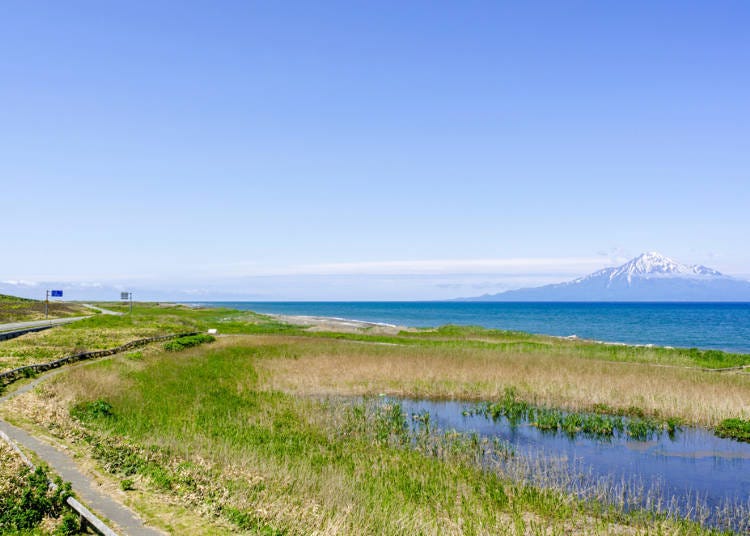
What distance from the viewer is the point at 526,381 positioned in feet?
120

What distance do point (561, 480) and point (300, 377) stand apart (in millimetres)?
23058

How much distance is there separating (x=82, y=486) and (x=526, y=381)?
29203mm

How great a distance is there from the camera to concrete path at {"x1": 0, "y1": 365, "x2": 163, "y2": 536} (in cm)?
1230

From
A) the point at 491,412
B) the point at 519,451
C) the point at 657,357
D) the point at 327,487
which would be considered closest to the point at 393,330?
the point at 657,357

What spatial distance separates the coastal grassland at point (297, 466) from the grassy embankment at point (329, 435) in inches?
2.7

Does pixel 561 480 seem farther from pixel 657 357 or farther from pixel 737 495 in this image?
pixel 657 357

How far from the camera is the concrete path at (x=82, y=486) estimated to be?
484 inches

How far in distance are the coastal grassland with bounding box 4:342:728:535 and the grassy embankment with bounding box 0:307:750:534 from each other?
68 millimetres

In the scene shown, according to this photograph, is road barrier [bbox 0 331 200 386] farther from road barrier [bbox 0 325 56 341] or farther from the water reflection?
the water reflection

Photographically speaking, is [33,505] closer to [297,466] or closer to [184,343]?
[297,466]

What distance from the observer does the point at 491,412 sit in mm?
30359

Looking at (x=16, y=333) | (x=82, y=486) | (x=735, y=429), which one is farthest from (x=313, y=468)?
(x=16, y=333)

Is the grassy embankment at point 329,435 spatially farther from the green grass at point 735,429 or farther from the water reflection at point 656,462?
the water reflection at point 656,462

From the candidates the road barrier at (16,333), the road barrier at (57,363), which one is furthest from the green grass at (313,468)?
the road barrier at (16,333)
